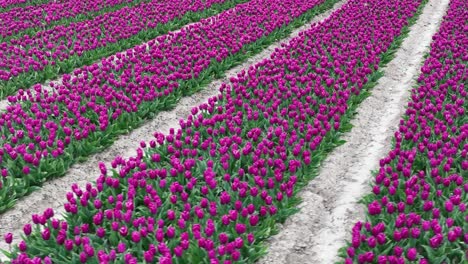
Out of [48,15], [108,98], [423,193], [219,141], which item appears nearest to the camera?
[423,193]

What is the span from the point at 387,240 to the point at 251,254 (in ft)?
4.63

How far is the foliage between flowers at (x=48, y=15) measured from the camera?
15398 millimetres

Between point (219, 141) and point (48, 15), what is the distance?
11790mm

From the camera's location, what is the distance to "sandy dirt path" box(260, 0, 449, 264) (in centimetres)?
589

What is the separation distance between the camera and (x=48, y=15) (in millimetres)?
17250

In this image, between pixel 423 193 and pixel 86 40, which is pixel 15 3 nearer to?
pixel 86 40

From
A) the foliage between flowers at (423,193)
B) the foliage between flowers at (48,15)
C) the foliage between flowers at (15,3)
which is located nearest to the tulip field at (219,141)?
the foliage between flowers at (423,193)

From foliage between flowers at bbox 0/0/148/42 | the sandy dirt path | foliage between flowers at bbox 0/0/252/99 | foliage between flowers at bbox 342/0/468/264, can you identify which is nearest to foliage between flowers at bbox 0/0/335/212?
foliage between flowers at bbox 0/0/252/99

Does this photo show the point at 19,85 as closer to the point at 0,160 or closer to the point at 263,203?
the point at 0,160

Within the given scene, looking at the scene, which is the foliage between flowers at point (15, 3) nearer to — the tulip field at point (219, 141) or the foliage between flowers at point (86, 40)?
the tulip field at point (219, 141)

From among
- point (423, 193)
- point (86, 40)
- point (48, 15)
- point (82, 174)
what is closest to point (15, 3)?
point (48, 15)

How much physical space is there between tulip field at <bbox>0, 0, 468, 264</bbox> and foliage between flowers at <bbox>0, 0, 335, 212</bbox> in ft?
0.12

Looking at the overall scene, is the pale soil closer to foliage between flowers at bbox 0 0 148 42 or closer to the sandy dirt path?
the sandy dirt path

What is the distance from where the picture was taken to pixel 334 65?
11500 mm
